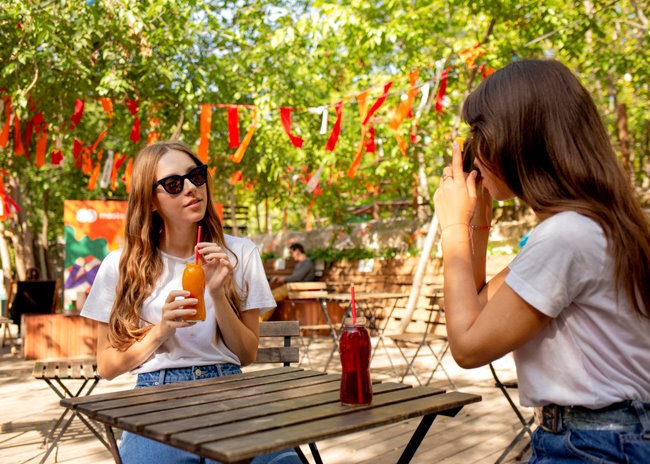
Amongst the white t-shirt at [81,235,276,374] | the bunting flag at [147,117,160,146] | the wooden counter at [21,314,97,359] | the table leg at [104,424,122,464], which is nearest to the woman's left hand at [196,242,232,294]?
the white t-shirt at [81,235,276,374]

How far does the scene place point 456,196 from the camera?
1543 mm

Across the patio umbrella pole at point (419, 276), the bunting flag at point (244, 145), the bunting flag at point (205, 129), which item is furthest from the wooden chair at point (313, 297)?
the bunting flag at point (205, 129)

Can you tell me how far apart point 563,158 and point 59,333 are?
766cm

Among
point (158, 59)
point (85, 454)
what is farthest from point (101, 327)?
point (158, 59)

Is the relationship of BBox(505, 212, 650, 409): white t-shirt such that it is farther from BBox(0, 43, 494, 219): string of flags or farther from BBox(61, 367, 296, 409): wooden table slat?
BBox(0, 43, 494, 219): string of flags

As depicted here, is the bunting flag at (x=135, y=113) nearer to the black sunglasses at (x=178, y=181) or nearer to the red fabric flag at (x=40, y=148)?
the red fabric flag at (x=40, y=148)

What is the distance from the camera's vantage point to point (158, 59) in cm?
846

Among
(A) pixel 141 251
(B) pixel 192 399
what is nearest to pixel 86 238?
(A) pixel 141 251

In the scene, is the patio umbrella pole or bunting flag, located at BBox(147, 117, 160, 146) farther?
the patio umbrella pole

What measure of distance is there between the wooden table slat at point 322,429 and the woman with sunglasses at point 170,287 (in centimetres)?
71

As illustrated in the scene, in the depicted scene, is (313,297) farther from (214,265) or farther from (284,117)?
(214,265)

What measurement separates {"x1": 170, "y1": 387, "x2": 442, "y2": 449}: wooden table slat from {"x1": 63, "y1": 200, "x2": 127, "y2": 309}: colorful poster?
10.2 metres

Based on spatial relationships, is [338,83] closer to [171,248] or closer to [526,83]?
[171,248]

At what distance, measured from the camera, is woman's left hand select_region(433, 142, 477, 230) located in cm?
153
